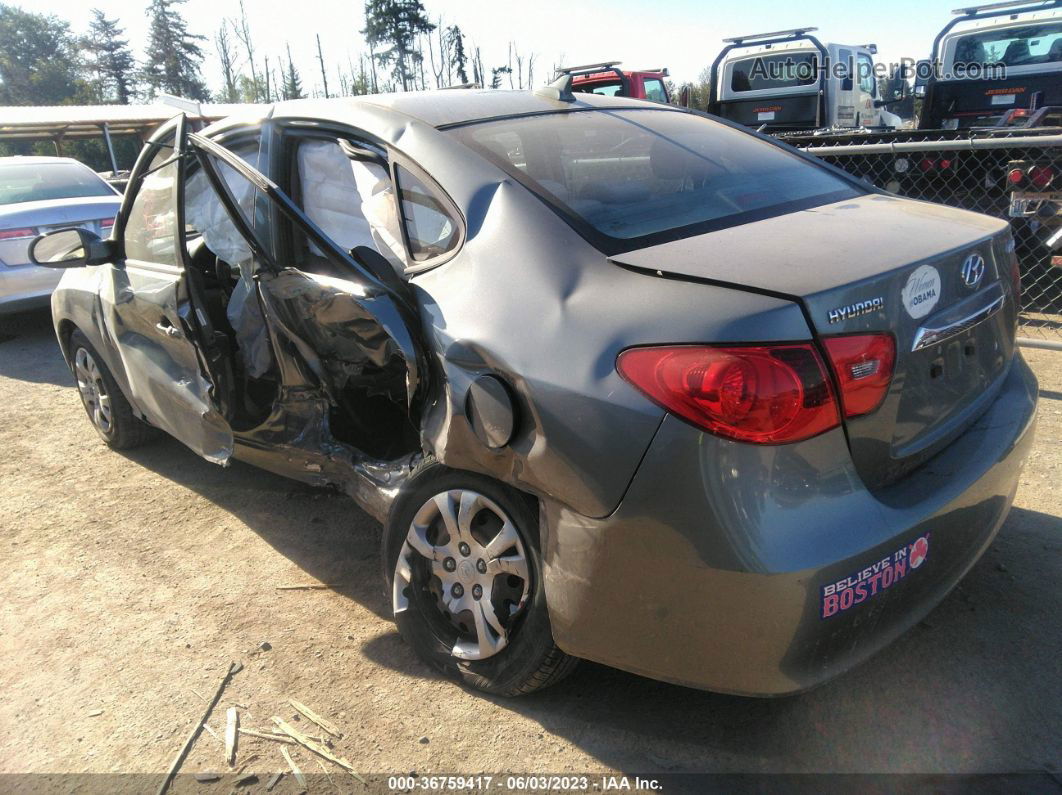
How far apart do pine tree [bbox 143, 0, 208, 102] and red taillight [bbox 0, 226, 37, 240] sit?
187ft

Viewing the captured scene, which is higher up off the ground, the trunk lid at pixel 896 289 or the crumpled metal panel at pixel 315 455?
the trunk lid at pixel 896 289

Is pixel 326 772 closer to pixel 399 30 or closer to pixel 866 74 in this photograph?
pixel 866 74

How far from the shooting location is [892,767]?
219cm

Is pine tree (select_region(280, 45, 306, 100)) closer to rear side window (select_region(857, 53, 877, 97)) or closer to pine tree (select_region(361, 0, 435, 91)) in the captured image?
pine tree (select_region(361, 0, 435, 91))

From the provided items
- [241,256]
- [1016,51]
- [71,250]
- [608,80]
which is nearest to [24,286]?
[71,250]

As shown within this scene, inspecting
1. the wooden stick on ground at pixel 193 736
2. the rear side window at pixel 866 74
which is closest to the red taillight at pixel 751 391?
the wooden stick on ground at pixel 193 736

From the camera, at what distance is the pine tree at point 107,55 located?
60719 mm

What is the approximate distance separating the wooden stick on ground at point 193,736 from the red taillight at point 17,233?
6.13 metres

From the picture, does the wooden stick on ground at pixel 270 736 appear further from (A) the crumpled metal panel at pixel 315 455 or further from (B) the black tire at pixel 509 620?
(A) the crumpled metal panel at pixel 315 455

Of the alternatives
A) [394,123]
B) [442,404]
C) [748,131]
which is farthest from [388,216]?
[748,131]

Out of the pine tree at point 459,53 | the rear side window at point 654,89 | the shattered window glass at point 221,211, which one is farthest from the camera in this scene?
the pine tree at point 459,53

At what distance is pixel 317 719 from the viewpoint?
2543mm

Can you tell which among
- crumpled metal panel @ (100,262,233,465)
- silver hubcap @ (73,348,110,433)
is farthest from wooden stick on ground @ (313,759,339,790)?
silver hubcap @ (73,348,110,433)

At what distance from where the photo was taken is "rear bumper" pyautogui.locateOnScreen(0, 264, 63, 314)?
736 centimetres
